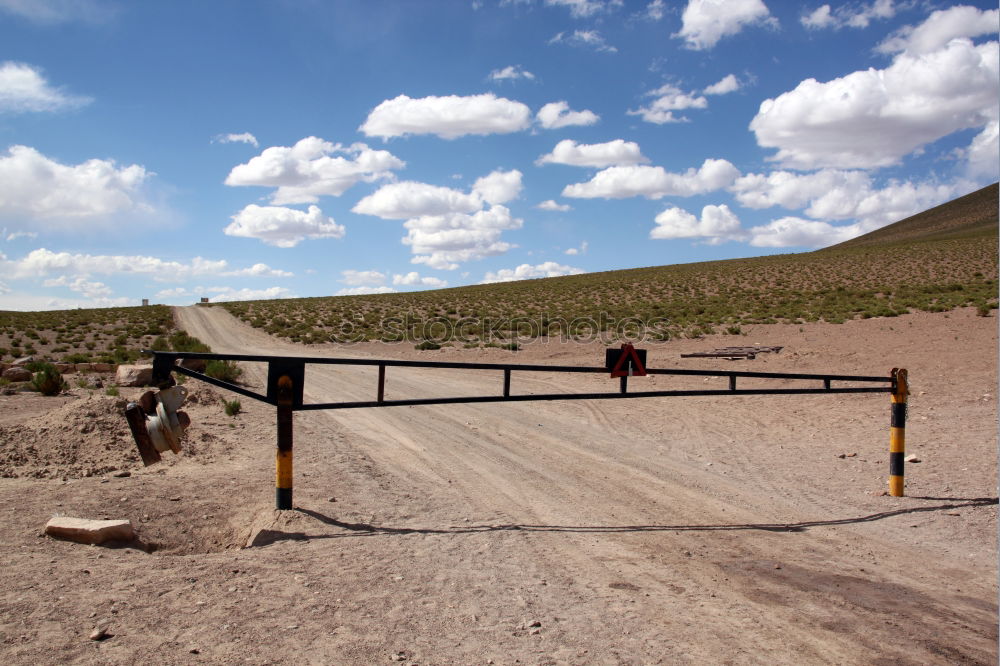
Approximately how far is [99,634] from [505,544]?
9.07 feet

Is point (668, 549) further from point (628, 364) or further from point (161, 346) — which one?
point (161, 346)

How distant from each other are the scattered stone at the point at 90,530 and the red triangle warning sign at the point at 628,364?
167 inches

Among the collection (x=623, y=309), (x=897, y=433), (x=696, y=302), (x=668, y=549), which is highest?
(x=696, y=302)

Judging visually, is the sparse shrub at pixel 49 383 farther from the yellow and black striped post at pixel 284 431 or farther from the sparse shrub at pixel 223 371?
the yellow and black striped post at pixel 284 431

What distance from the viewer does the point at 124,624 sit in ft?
12.0

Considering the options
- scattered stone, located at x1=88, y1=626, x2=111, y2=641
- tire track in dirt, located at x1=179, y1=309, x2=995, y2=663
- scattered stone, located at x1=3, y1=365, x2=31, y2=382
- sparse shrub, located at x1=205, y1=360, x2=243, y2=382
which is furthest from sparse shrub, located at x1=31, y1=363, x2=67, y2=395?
scattered stone, located at x1=88, y1=626, x2=111, y2=641

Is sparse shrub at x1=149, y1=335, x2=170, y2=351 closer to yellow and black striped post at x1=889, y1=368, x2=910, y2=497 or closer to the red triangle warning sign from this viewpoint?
the red triangle warning sign

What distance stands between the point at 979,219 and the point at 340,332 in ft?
515

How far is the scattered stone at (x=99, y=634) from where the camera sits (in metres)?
3.48

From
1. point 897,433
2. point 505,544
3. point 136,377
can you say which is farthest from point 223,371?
point 897,433

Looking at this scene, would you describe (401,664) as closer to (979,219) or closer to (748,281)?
(748,281)

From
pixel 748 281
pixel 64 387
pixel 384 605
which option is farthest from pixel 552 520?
pixel 748 281

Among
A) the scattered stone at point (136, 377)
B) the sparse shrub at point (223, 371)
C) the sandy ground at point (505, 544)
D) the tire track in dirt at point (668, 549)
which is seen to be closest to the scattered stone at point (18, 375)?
the scattered stone at point (136, 377)

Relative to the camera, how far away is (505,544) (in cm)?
531
